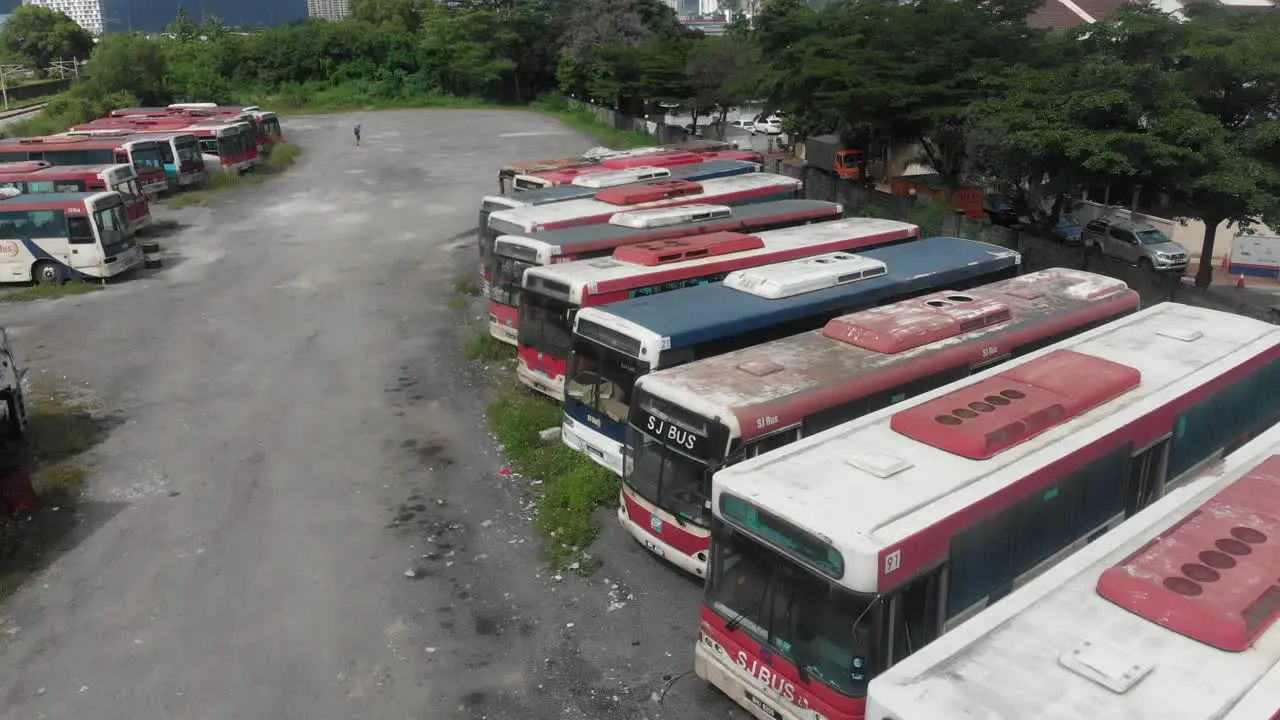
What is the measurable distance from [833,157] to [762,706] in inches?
1464

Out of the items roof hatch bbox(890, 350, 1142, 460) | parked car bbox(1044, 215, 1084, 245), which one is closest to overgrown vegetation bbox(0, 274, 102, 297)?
roof hatch bbox(890, 350, 1142, 460)

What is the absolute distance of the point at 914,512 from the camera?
8133 millimetres

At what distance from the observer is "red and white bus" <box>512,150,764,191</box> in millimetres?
26219

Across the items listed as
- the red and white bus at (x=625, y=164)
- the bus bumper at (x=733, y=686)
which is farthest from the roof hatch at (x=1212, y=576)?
the red and white bus at (x=625, y=164)

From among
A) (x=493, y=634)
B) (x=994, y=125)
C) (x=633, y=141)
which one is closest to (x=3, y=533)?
(x=493, y=634)

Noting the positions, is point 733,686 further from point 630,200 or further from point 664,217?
point 630,200

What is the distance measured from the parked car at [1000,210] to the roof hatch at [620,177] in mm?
9983

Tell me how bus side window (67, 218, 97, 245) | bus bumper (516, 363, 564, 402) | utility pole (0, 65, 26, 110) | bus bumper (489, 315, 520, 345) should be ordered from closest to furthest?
bus bumper (516, 363, 564, 402) → bus bumper (489, 315, 520, 345) → bus side window (67, 218, 97, 245) → utility pole (0, 65, 26, 110)

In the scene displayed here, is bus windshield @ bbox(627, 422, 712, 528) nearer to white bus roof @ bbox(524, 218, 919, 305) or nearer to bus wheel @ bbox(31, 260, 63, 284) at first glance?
white bus roof @ bbox(524, 218, 919, 305)

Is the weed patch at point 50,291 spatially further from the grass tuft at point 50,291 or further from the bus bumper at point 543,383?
the bus bumper at point 543,383

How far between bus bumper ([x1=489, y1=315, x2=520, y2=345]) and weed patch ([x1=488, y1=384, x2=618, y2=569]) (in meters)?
2.53

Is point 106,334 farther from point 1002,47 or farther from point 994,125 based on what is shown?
point 1002,47

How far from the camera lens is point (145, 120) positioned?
46125mm

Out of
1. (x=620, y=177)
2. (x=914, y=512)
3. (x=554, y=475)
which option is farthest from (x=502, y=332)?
(x=914, y=512)
